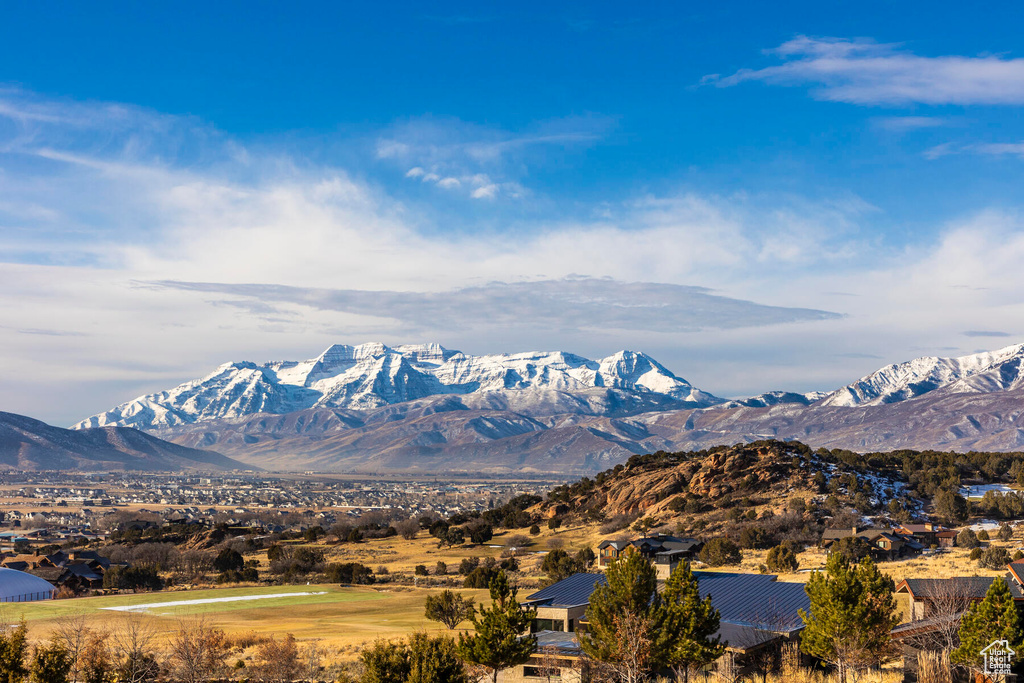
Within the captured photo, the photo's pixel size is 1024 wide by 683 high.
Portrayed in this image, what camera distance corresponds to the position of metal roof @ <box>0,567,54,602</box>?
230 ft

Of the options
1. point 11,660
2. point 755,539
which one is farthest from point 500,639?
point 755,539

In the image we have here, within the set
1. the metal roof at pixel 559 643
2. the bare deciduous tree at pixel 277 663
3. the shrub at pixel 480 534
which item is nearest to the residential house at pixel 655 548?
the metal roof at pixel 559 643

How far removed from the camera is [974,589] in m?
43.2

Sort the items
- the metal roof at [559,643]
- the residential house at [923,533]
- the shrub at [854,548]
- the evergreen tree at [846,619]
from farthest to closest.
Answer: the residential house at [923,533], the shrub at [854,548], the metal roof at [559,643], the evergreen tree at [846,619]

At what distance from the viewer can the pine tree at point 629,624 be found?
3297 centimetres

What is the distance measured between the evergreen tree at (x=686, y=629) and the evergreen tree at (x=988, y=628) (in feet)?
28.3

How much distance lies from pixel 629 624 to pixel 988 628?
42.5ft

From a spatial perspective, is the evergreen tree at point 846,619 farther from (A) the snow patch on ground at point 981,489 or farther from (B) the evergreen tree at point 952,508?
(A) the snow patch on ground at point 981,489

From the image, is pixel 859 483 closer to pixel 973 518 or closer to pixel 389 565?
pixel 973 518

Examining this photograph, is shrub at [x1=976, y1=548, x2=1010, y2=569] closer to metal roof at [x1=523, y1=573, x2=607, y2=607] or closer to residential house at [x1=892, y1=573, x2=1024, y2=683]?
residential house at [x1=892, y1=573, x2=1024, y2=683]

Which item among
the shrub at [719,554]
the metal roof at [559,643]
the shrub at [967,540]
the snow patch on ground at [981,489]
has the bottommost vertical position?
the shrub at [719,554]

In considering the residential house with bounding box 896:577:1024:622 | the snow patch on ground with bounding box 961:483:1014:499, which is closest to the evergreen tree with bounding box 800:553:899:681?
the residential house with bounding box 896:577:1024:622

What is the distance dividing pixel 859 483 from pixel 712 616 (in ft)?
255

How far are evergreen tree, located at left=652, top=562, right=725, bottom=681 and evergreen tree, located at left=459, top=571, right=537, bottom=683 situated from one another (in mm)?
5244
